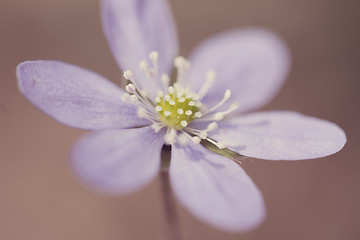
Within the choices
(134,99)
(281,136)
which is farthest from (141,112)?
(281,136)

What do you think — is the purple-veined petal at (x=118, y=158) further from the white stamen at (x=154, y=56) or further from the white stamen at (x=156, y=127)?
the white stamen at (x=154, y=56)

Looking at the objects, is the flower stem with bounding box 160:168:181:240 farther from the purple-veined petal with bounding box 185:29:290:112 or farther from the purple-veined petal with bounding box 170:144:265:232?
the purple-veined petal with bounding box 185:29:290:112

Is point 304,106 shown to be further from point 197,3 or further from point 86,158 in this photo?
point 86,158

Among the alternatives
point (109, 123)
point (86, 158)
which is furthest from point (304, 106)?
point (86, 158)

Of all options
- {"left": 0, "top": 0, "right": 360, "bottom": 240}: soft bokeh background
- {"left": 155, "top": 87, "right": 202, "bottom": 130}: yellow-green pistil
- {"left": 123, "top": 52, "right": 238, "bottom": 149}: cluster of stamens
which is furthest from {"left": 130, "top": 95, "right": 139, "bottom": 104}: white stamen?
{"left": 0, "top": 0, "right": 360, "bottom": 240}: soft bokeh background

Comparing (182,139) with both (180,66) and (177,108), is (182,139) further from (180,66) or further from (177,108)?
(180,66)

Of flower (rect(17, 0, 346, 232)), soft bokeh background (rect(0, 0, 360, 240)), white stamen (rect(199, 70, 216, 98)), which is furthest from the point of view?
soft bokeh background (rect(0, 0, 360, 240))

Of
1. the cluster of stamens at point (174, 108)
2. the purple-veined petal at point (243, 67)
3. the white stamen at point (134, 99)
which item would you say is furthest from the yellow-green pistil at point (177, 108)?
the purple-veined petal at point (243, 67)
